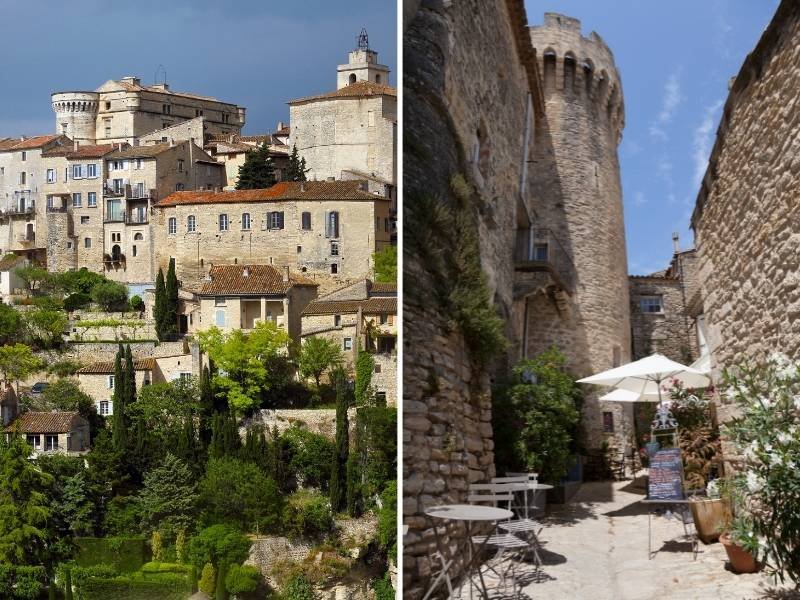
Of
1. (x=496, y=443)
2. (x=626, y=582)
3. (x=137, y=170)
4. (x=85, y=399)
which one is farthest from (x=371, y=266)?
(x=137, y=170)

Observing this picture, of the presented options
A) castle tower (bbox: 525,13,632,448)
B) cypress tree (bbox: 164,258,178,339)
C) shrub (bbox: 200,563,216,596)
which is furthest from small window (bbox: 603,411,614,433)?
cypress tree (bbox: 164,258,178,339)

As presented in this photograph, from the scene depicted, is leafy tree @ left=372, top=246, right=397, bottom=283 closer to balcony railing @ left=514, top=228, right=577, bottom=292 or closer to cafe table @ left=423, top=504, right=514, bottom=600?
balcony railing @ left=514, top=228, right=577, bottom=292

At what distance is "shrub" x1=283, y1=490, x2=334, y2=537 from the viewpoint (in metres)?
8.33

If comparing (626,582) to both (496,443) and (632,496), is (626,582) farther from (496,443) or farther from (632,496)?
(632,496)

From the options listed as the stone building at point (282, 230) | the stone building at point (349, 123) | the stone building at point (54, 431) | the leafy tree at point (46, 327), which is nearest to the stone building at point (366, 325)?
the stone building at point (282, 230)

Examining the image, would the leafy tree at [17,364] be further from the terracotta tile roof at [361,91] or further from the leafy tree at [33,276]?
the terracotta tile roof at [361,91]

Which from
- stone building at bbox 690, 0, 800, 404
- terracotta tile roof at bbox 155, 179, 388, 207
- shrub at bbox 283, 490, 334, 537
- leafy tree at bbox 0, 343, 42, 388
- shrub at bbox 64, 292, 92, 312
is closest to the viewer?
stone building at bbox 690, 0, 800, 404

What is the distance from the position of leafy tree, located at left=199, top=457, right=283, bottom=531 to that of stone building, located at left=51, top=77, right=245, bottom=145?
75.7 feet

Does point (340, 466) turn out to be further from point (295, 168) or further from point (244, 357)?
point (295, 168)

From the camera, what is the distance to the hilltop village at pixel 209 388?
7.96 metres

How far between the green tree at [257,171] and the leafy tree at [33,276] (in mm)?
3949

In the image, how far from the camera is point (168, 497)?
29.7 ft

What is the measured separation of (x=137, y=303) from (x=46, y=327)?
2586 mm

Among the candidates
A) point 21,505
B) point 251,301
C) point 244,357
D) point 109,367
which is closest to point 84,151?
point 251,301
